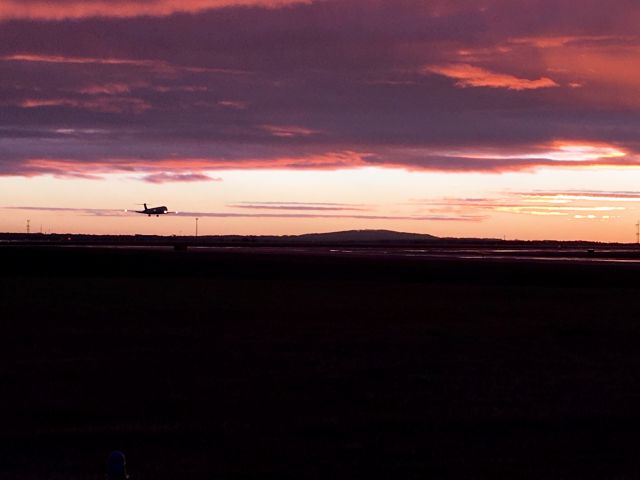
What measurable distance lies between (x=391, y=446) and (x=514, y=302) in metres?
27.0

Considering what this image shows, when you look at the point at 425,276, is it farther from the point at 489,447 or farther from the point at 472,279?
the point at 489,447

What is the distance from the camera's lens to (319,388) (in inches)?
690

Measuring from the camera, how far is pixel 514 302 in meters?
38.9

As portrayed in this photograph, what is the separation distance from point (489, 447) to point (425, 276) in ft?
149

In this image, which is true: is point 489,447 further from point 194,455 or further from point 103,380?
point 103,380

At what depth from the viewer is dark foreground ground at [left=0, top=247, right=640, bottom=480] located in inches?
479

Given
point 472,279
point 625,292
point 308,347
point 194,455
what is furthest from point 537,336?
point 472,279

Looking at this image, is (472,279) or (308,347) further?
(472,279)

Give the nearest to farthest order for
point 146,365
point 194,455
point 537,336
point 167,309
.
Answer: point 194,455, point 146,365, point 537,336, point 167,309

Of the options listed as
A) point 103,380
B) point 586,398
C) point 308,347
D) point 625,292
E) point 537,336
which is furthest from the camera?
point 625,292

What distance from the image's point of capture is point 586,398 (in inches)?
659

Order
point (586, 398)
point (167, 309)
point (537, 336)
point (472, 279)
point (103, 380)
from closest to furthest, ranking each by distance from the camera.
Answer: point (586, 398) → point (103, 380) → point (537, 336) → point (167, 309) → point (472, 279)

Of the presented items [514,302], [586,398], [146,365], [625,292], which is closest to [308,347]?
[146,365]

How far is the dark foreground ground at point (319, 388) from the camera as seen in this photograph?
12164 millimetres
